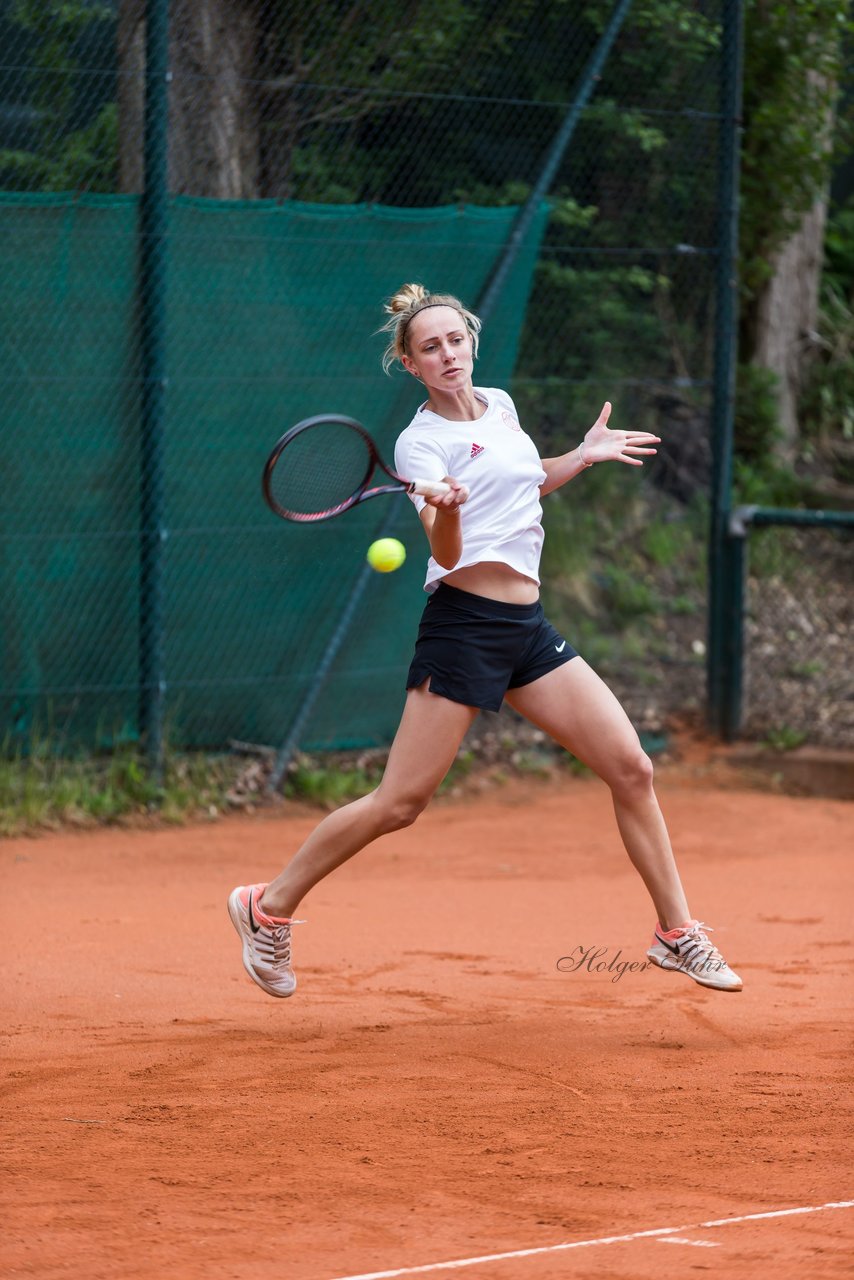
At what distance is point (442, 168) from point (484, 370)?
950 mm

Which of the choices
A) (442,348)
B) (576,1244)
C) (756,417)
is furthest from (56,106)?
(756,417)

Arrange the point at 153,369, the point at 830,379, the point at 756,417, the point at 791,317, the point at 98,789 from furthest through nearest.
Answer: the point at 830,379 → the point at 791,317 → the point at 756,417 → the point at 98,789 → the point at 153,369

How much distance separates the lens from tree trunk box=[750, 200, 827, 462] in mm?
10602

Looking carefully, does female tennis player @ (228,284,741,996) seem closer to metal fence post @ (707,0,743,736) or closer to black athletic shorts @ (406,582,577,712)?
black athletic shorts @ (406,582,577,712)

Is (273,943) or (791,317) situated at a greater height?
(791,317)

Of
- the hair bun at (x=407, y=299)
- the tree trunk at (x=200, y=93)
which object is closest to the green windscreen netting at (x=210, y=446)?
the tree trunk at (x=200, y=93)

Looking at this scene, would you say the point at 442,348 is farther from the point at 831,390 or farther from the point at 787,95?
the point at 831,390

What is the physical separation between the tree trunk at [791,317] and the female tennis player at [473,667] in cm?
665

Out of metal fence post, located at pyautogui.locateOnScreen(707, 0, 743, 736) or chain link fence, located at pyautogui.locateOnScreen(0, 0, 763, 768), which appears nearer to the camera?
chain link fence, located at pyautogui.locateOnScreen(0, 0, 763, 768)

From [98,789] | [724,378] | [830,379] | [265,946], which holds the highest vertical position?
[724,378]

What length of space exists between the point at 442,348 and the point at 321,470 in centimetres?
87

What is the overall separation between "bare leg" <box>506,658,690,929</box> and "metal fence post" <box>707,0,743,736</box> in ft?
12.9

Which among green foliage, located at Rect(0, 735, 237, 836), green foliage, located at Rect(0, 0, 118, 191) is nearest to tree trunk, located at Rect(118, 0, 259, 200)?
green foliage, located at Rect(0, 0, 118, 191)

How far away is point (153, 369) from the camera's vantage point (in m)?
6.74
